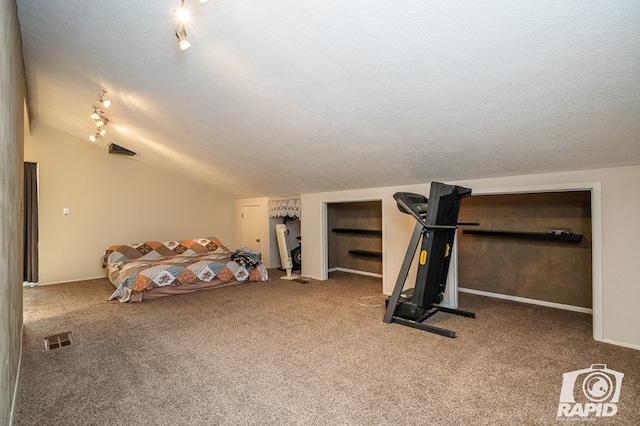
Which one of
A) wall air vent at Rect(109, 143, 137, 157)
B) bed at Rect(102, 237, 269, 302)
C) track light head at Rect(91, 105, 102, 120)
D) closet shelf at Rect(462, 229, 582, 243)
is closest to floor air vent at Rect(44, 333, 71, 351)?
bed at Rect(102, 237, 269, 302)

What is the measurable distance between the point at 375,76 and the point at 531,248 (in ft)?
11.0

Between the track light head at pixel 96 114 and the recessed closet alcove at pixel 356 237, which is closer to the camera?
the track light head at pixel 96 114

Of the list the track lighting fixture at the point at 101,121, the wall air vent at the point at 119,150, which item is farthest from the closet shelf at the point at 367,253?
the wall air vent at the point at 119,150

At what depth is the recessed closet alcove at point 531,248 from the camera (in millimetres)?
3773

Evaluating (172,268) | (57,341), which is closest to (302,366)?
(57,341)

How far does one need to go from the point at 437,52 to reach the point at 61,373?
3527mm

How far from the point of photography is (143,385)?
7.18 feet

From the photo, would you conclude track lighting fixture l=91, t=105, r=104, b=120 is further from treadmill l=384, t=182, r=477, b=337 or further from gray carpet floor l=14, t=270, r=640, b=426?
treadmill l=384, t=182, r=477, b=337

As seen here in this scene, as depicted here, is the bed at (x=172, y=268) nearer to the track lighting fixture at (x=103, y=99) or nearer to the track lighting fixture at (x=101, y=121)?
the track lighting fixture at (x=101, y=121)

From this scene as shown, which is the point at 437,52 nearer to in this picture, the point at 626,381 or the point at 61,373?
the point at 626,381

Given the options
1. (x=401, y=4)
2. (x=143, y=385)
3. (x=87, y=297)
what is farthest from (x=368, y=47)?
(x=87, y=297)

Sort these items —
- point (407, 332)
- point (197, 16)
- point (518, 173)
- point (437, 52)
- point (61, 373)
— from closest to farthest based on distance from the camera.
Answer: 1. point (437, 52)
2. point (197, 16)
3. point (61, 373)
4. point (407, 332)
5. point (518, 173)

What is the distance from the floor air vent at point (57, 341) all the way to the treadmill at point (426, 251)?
123 inches

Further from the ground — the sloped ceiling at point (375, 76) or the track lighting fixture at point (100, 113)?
the track lighting fixture at point (100, 113)
